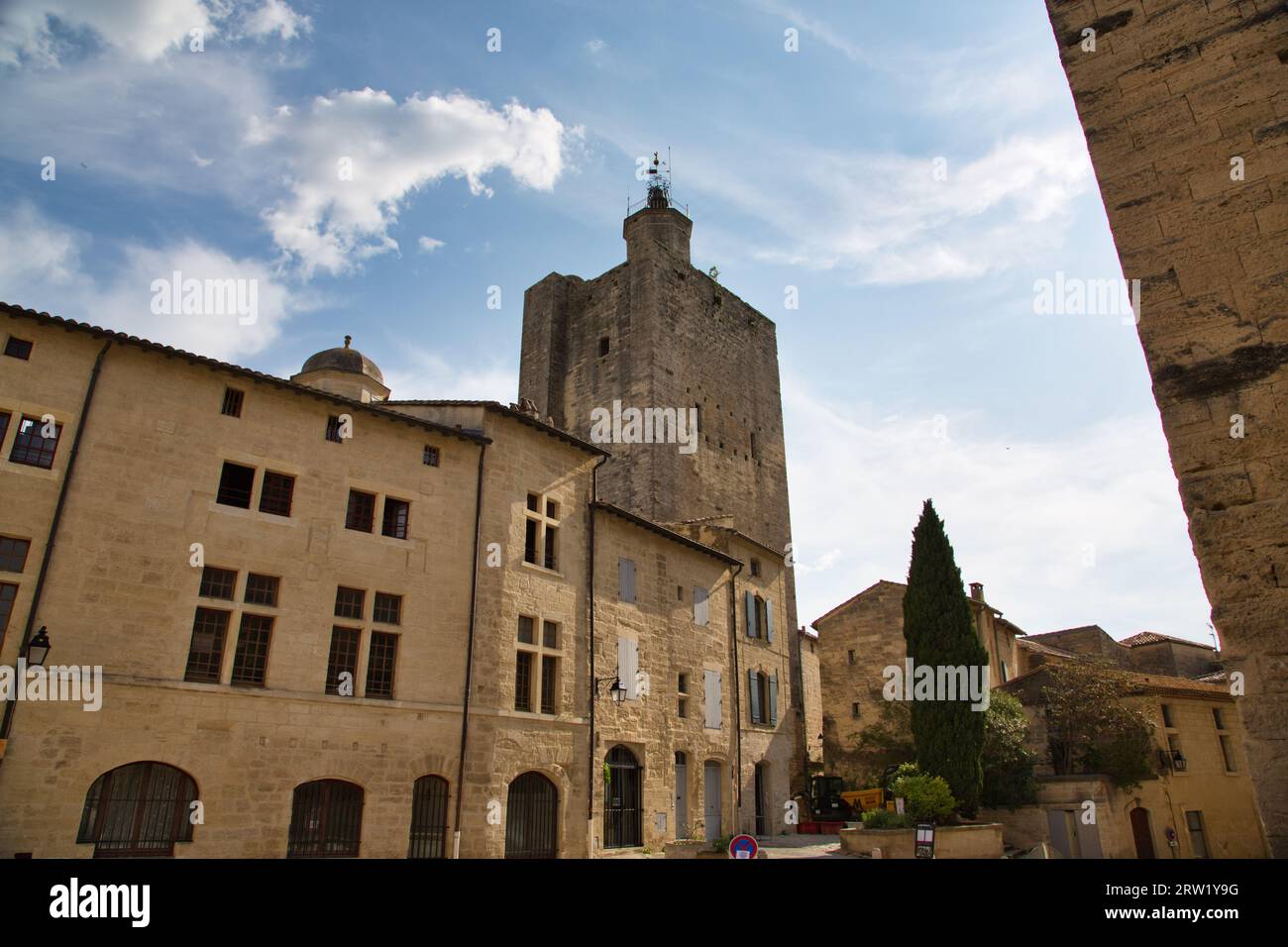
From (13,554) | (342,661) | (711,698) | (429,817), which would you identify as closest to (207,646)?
(342,661)

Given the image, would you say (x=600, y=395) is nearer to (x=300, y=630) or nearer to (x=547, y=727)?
(x=547, y=727)

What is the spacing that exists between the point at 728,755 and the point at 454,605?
38.0 feet

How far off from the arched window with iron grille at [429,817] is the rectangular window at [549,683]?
3199 millimetres

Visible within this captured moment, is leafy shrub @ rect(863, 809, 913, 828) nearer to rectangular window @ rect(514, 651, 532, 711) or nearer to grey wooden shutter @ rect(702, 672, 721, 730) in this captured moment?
grey wooden shutter @ rect(702, 672, 721, 730)

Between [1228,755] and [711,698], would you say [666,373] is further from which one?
[1228,755]

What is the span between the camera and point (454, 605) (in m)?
17.7

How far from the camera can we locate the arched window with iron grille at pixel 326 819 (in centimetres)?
1470

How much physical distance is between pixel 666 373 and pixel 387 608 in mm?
20088

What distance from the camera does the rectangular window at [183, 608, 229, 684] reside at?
568 inches

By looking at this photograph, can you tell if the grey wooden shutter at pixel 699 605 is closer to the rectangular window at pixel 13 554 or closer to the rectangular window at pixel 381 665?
the rectangular window at pixel 381 665

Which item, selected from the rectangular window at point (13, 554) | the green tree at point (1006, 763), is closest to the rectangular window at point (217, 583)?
the rectangular window at point (13, 554)

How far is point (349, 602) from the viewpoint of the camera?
652 inches
